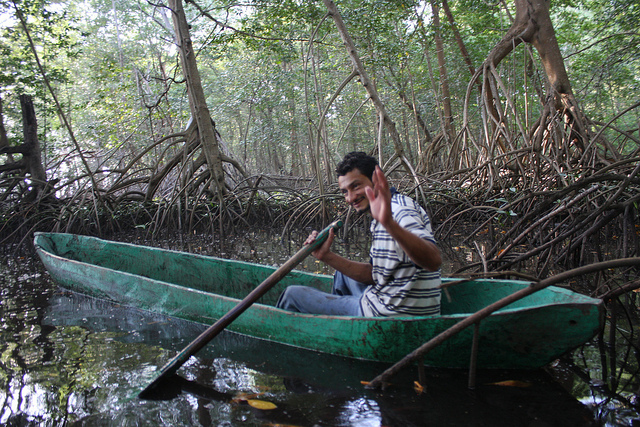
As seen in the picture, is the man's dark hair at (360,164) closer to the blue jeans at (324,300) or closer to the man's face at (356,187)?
the man's face at (356,187)

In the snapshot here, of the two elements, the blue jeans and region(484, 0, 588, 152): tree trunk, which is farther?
region(484, 0, 588, 152): tree trunk

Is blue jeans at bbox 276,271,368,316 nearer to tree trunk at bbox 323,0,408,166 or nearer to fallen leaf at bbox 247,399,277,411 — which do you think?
fallen leaf at bbox 247,399,277,411

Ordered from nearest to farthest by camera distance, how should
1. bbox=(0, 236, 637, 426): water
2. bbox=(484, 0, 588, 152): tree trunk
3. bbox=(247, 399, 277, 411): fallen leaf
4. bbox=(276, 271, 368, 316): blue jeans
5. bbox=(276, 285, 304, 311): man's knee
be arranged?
bbox=(0, 236, 637, 426): water, bbox=(247, 399, 277, 411): fallen leaf, bbox=(276, 271, 368, 316): blue jeans, bbox=(276, 285, 304, 311): man's knee, bbox=(484, 0, 588, 152): tree trunk

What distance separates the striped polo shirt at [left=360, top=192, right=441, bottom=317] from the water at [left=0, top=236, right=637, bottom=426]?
0.34 m

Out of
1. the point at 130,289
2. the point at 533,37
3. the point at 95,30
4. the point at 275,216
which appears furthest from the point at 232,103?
the point at 130,289

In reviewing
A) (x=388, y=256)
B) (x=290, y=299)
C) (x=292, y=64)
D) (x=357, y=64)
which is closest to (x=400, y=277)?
(x=388, y=256)

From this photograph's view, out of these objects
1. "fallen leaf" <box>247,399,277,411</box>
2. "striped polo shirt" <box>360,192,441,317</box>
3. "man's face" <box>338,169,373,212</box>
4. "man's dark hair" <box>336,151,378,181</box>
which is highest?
"man's dark hair" <box>336,151,378,181</box>

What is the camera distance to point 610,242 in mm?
4754

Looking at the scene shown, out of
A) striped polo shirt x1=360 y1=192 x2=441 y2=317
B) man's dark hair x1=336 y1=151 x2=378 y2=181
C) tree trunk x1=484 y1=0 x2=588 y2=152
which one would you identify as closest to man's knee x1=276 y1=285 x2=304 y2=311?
striped polo shirt x1=360 y1=192 x2=441 y2=317

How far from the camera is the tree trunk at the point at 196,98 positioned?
6.95 metres

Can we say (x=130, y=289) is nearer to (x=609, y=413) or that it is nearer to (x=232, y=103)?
(x=609, y=413)

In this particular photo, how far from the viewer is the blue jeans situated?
2.62 m

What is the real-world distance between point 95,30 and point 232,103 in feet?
A: 29.4

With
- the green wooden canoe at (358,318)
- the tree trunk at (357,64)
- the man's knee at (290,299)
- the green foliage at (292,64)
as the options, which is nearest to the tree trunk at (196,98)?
the green foliage at (292,64)
